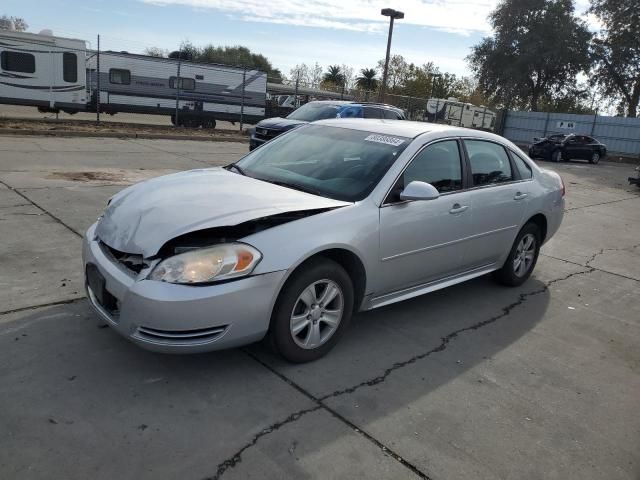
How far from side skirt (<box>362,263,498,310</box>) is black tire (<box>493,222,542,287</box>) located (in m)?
0.29

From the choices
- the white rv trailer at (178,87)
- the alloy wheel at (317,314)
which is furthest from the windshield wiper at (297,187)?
the white rv trailer at (178,87)

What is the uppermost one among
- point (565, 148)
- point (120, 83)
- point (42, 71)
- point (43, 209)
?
point (42, 71)

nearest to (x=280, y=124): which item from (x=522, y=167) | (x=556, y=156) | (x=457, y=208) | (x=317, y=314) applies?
(x=522, y=167)

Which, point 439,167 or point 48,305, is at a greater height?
point 439,167

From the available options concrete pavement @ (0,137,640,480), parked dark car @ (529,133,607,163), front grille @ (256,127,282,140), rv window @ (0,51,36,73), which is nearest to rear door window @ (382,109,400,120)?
front grille @ (256,127,282,140)

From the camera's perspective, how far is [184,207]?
340 centimetres

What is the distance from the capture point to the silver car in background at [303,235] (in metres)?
3.05

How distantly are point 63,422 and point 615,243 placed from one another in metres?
7.94

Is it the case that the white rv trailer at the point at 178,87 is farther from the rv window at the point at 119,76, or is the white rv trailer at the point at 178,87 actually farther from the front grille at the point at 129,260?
the front grille at the point at 129,260

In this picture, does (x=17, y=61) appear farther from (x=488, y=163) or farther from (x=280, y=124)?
(x=488, y=163)

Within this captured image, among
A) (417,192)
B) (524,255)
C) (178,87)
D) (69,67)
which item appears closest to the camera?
(417,192)

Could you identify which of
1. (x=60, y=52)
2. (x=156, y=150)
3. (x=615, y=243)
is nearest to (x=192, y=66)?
(x=60, y=52)

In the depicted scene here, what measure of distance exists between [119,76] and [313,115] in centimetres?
1270

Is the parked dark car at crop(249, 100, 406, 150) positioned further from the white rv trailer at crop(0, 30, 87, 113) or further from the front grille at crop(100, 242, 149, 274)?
the white rv trailer at crop(0, 30, 87, 113)
